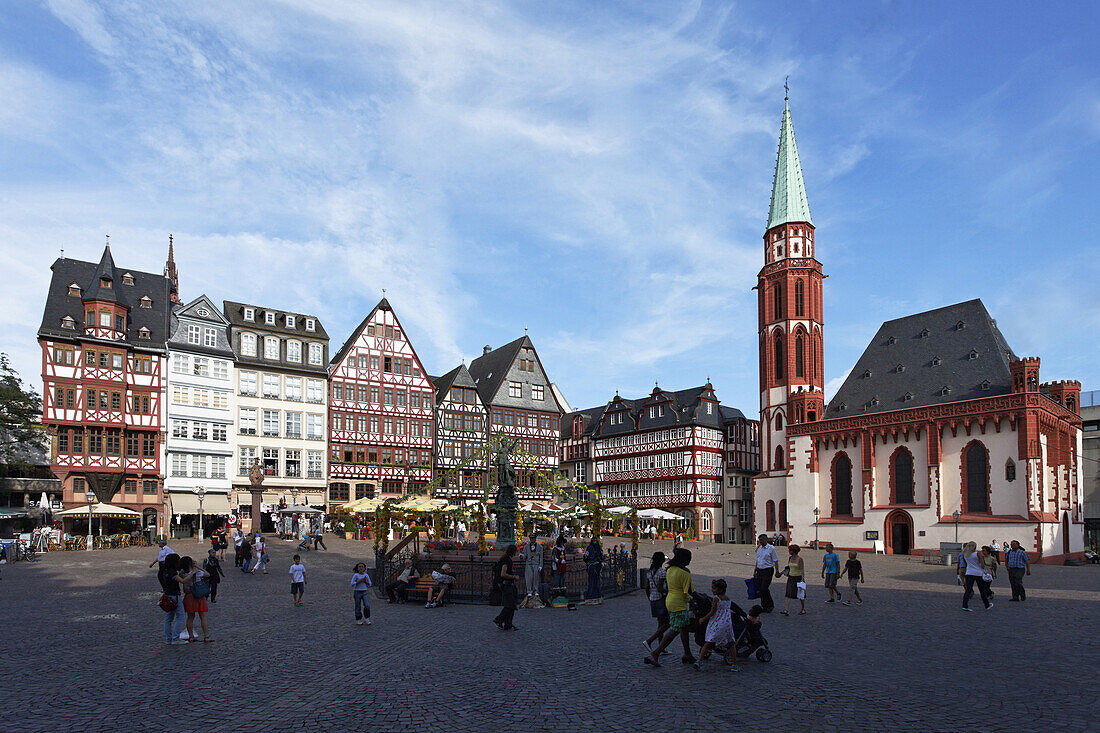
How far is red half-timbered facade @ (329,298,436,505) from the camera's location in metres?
60.2

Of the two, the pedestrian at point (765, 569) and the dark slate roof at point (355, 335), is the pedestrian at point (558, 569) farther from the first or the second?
the dark slate roof at point (355, 335)

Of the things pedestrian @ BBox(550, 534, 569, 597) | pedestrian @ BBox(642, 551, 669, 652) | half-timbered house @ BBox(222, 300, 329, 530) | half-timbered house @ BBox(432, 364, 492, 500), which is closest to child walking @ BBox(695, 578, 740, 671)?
pedestrian @ BBox(642, 551, 669, 652)

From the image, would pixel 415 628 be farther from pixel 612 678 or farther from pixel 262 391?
pixel 262 391

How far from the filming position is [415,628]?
1670 cm

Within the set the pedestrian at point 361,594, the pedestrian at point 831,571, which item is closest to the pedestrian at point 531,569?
the pedestrian at point 361,594

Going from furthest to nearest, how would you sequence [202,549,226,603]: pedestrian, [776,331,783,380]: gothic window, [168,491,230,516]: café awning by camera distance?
[776,331,783,380]: gothic window
[168,491,230,516]: café awning
[202,549,226,603]: pedestrian

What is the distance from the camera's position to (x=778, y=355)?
64.5m

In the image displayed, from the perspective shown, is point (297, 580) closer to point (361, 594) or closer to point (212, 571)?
point (212, 571)

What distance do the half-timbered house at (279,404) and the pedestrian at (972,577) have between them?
4505 cm

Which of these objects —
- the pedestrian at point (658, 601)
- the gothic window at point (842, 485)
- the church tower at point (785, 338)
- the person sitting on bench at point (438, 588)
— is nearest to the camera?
the pedestrian at point (658, 601)

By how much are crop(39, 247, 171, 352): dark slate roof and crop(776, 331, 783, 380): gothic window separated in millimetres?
42327

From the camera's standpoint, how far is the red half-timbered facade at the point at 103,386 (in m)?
48.2

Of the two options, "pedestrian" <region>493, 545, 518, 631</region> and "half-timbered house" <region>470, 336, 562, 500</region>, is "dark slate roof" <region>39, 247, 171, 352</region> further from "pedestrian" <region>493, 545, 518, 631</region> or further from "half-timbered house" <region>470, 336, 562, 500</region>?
"pedestrian" <region>493, 545, 518, 631</region>

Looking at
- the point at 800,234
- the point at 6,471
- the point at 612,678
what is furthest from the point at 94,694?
the point at 800,234
